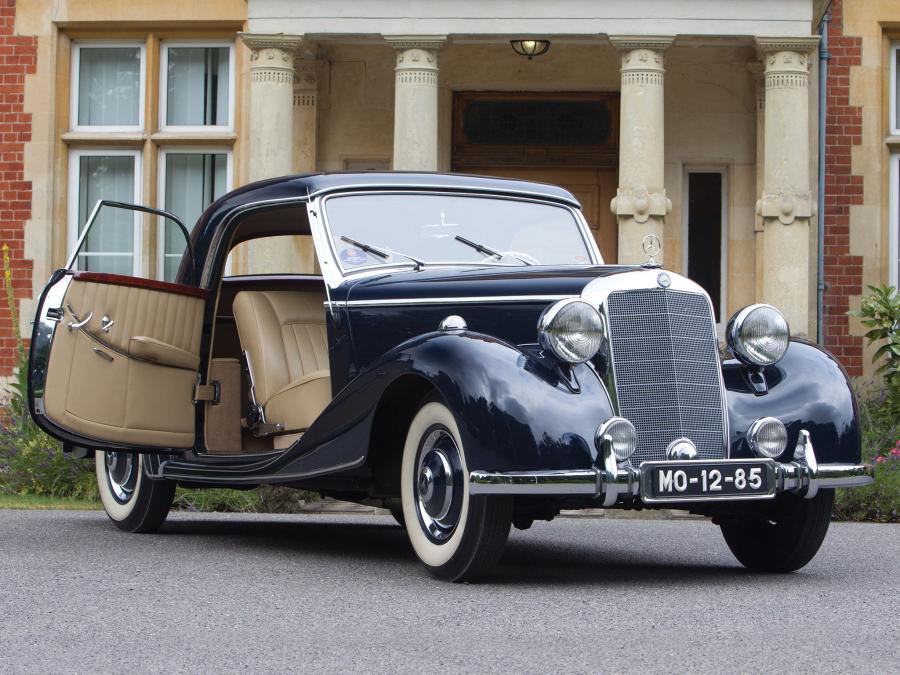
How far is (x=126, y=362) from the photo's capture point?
739 cm

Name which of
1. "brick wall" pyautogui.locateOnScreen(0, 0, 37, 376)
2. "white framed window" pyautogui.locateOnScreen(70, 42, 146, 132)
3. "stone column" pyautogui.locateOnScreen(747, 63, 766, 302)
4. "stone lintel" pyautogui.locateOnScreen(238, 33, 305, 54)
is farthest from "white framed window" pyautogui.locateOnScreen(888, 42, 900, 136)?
"brick wall" pyautogui.locateOnScreen(0, 0, 37, 376)

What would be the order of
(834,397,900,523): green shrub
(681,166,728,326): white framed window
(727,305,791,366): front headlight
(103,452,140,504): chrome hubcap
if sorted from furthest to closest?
(681,166,728,326): white framed window → (834,397,900,523): green shrub → (103,452,140,504): chrome hubcap → (727,305,791,366): front headlight

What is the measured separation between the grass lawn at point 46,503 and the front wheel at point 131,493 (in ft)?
6.18

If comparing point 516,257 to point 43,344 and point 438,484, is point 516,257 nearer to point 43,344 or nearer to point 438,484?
point 438,484

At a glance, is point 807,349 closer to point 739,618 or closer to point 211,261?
point 739,618

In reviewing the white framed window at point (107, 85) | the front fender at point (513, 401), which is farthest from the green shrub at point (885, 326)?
the front fender at point (513, 401)

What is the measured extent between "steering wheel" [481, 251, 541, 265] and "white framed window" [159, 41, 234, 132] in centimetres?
998

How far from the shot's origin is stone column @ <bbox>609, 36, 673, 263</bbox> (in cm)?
1416

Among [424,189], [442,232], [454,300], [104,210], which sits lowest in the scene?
[454,300]

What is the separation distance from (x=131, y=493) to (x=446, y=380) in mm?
3119

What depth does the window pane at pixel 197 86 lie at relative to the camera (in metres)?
16.5

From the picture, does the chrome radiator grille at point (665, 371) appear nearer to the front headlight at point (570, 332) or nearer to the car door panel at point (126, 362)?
the front headlight at point (570, 332)

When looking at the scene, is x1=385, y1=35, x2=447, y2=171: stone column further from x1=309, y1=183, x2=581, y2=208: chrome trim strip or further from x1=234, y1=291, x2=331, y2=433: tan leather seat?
x1=309, y1=183, x2=581, y2=208: chrome trim strip

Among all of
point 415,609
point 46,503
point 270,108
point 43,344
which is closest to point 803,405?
point 415,609
